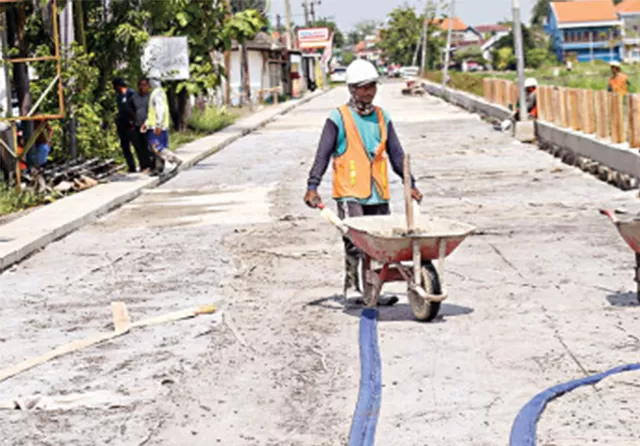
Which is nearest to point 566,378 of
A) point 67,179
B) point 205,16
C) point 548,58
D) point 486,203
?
point 486,203

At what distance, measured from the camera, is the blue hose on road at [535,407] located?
6609 millimetres

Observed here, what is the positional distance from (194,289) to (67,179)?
1209cm

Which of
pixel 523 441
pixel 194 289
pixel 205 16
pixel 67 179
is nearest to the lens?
pixel 523 441

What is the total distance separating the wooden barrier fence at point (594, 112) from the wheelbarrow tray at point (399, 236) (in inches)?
456

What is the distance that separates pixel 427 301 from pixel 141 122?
16498mm

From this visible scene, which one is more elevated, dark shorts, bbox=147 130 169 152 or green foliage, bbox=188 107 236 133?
dark shorts, bbox=147 130 169 152

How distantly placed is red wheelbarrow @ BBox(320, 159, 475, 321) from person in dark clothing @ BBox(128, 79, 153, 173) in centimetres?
1552

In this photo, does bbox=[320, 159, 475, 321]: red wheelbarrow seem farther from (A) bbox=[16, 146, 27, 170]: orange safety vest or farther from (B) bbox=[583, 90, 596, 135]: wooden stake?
(B) bbox=[583, 90, 596, 135]: wooden stake

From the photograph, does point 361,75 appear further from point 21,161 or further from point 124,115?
point 124,115

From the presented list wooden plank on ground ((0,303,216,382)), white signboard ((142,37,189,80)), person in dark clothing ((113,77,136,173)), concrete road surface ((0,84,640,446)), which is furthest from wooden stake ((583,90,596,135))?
wooden plank on ground ((0,303,216,382))

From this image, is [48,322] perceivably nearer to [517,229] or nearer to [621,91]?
[517,229]

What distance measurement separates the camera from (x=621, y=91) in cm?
2689

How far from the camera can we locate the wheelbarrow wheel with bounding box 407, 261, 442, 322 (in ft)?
32.0

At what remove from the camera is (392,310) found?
1059cm
